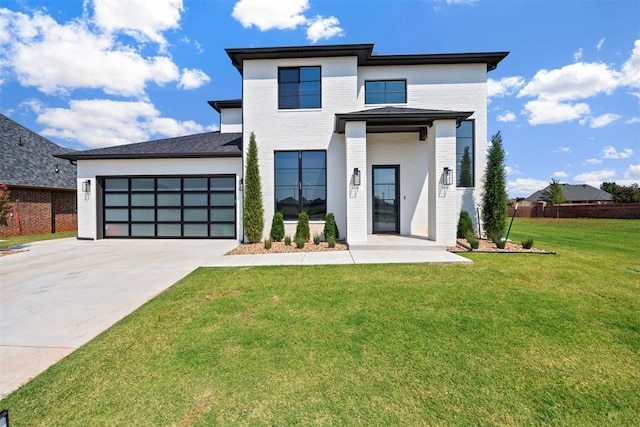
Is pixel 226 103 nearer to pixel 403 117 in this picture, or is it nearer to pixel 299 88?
pixel 299 88

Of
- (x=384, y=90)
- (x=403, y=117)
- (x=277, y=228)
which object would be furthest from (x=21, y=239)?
(x=384, y=90)

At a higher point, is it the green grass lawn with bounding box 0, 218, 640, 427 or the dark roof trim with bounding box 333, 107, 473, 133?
the dark roof trim with bounding box 333, 107, 473, 133

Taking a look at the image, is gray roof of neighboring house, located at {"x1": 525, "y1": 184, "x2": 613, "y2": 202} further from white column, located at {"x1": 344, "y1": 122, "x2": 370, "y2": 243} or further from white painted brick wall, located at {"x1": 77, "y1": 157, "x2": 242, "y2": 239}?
white painted brick wall, located at {"x1": 77, "y1": 157, "x2": 242, "y2": 239}

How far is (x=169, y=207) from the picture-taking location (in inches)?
464

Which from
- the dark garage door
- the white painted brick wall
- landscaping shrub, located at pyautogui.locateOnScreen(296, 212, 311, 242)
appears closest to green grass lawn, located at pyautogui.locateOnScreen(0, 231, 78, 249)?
the white painted brick wall

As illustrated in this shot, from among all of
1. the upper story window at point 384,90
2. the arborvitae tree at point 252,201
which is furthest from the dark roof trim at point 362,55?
the arborvitae tree at point 252,201

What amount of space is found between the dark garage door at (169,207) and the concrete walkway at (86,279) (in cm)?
94

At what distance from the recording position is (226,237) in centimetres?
1168

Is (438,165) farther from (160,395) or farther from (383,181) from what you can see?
(160,395)

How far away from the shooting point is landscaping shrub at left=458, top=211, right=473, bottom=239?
33.4 feet

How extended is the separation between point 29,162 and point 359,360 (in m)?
20.5

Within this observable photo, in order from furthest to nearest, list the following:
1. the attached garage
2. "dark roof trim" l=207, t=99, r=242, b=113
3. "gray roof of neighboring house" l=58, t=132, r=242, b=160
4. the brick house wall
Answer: "dark roof trim" l=207, t=99, r=242, b=113
the brick house wall
the attached garage
"gray roof of neighboring house" l=58, t=132, r=242, b=160

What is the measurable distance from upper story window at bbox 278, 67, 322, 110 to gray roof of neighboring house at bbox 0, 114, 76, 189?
13.1 meters

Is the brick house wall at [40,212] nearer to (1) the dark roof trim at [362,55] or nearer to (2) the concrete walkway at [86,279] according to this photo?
(2) the concrete walkway at [86,279]
